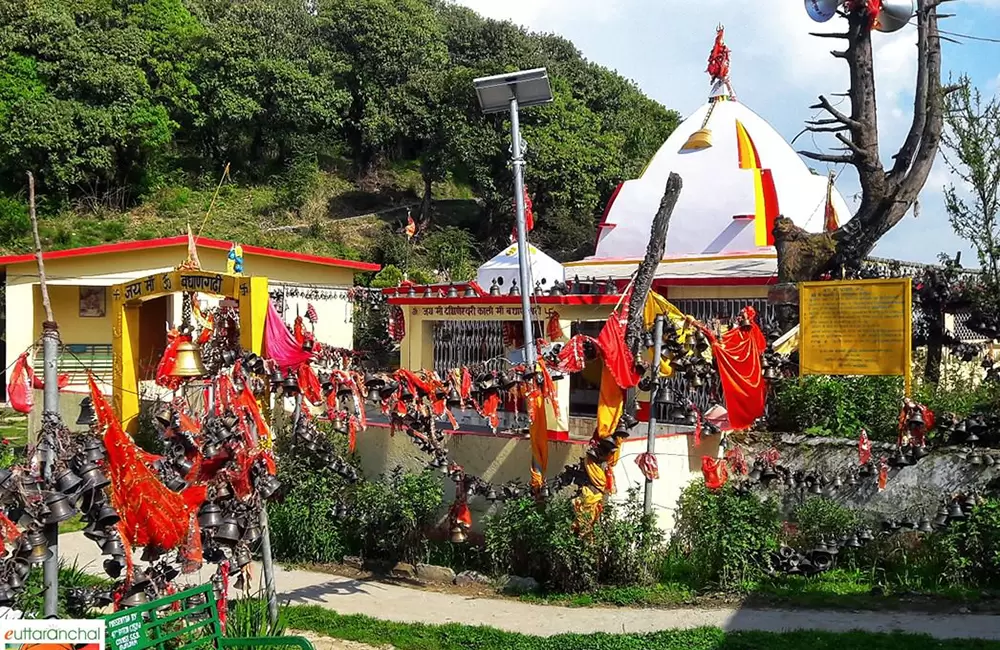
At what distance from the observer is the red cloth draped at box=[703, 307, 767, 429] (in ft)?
36.9

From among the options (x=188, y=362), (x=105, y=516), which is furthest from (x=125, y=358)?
(x=105, y=516)

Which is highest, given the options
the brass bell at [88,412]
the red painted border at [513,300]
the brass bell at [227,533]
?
the red painted border at [513,300]

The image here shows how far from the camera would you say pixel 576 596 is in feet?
33.4

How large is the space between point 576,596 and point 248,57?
33.5 metres

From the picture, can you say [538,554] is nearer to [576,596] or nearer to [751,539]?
[576,596]

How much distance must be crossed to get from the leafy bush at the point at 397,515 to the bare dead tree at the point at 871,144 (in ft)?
24.2

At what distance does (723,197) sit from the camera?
2075cm

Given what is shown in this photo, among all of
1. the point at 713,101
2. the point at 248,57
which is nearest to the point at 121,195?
the point at 248,57

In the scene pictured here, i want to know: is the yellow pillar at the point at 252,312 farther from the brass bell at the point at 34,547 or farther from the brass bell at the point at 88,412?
the brass bell at the point at 34,547

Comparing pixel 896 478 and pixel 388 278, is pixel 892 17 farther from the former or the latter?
Answer: pixel 388 278

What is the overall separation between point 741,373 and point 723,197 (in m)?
10.2

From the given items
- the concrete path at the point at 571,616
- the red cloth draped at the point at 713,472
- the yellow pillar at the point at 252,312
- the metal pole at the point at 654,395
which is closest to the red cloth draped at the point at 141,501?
the concrete path at the point at 571,616

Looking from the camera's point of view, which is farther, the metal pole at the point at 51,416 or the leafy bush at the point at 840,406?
the leafy bush at the point at 840,406

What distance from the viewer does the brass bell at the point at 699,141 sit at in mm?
22375
